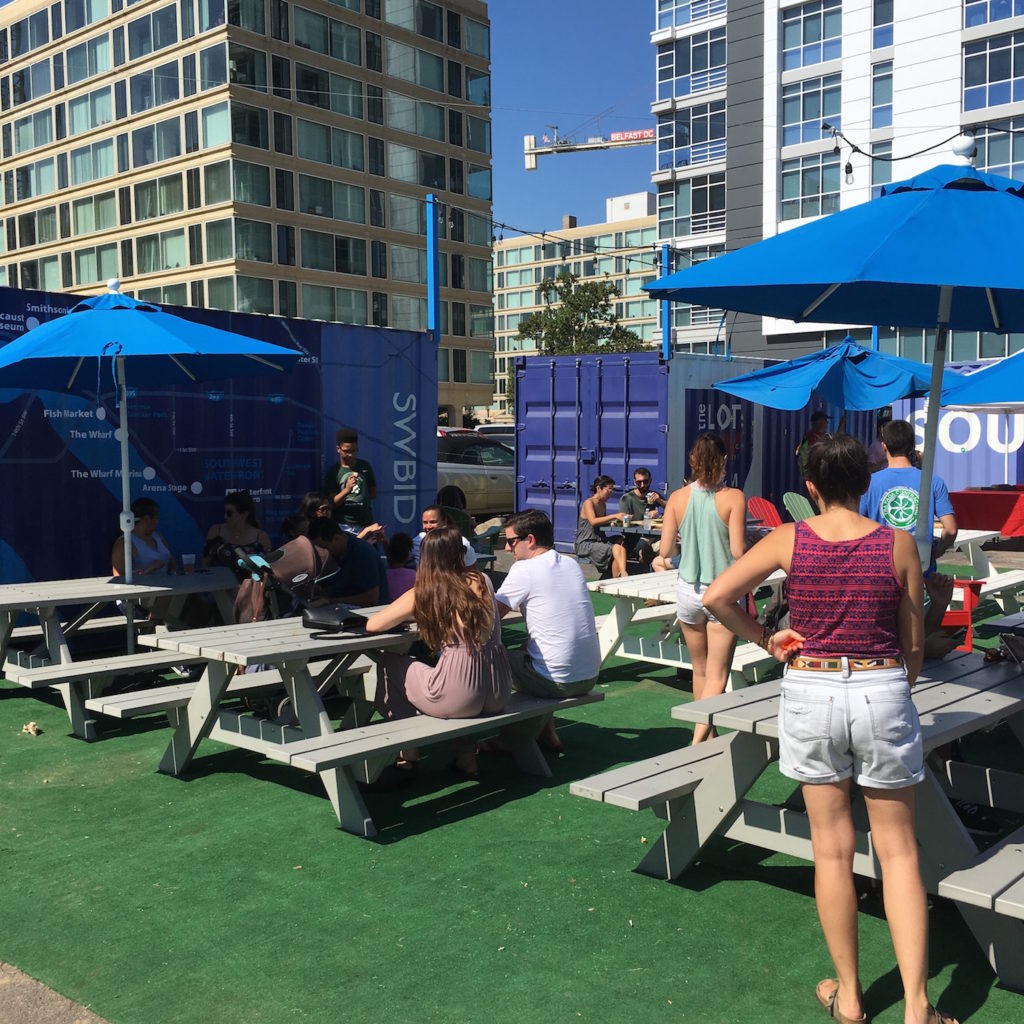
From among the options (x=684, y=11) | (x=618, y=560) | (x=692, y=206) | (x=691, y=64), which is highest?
(x=684, y=11)

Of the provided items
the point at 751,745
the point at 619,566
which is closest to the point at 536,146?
the point at 619,566

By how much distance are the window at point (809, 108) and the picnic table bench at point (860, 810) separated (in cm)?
4201

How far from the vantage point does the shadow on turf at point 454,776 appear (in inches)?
204

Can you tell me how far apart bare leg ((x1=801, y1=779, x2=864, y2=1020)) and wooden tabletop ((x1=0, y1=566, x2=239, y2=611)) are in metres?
5.01

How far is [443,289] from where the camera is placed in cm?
5731

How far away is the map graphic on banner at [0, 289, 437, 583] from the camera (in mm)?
7844

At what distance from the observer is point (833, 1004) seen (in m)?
3.32

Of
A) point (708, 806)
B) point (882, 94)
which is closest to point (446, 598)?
point (708, 806)

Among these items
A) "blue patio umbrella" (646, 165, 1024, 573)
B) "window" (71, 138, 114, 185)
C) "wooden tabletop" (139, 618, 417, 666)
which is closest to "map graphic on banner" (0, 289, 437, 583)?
"wooden tabletop" (139, 618, 417, 666)

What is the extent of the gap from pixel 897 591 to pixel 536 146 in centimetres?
11825

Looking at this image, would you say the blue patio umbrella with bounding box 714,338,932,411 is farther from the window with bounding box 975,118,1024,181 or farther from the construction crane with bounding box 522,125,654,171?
the construction crane with bounding box 522,125,654,171

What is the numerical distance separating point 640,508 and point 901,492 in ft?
24.0

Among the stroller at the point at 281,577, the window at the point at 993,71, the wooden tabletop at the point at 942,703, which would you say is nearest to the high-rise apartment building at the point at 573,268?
the window at the point at 993,71

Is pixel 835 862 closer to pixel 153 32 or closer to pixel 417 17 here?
pixel 153 32
